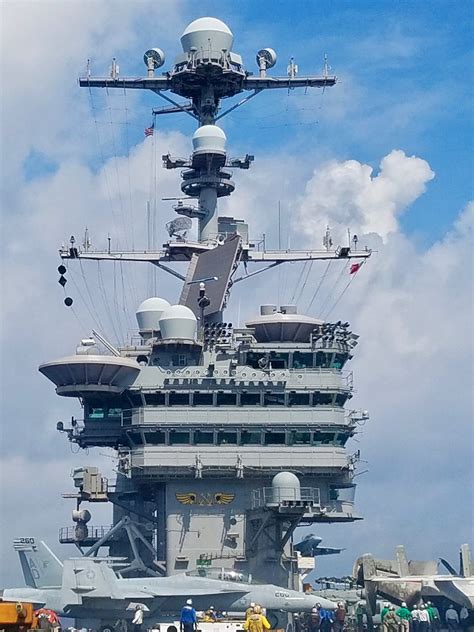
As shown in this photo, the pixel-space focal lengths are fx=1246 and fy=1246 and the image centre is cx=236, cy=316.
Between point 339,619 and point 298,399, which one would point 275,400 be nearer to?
point 298,399

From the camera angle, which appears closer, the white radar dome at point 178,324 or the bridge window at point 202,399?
the bridge window at point 202,399

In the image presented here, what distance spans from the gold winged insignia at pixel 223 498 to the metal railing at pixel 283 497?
0.99 meters

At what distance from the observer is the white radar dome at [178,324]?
52.7m

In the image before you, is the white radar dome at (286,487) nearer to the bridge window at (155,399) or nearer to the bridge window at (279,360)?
the bridge window at (279,360)

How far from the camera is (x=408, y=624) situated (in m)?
40.2

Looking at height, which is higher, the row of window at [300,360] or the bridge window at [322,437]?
the row of window at [300,360]

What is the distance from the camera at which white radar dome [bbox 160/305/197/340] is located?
52719 millimetres

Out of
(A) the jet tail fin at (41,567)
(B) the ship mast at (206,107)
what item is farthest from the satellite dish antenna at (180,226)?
(A) the jet tail fin at (41,567)

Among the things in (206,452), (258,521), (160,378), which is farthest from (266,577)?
(160,378)

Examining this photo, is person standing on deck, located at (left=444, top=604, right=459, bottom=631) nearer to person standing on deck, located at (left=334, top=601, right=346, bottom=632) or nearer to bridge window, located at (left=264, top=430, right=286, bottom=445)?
person standing on deck, located at (left=334, top=601, right=346, bottom=632)

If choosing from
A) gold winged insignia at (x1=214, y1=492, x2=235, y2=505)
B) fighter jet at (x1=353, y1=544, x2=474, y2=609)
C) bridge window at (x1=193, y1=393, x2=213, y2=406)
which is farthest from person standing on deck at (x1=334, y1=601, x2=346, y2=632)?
bridge window at (x1=193, y1=393, x2=213, y2=406)

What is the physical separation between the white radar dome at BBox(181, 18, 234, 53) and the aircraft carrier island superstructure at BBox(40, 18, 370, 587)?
363 inches

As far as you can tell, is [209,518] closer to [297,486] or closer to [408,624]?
[297,486]

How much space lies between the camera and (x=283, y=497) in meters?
49.3
